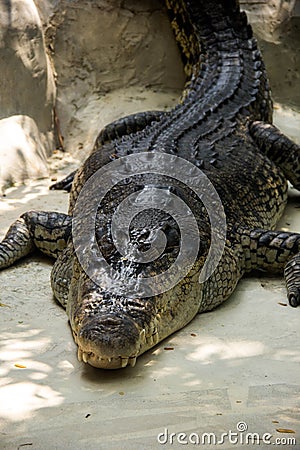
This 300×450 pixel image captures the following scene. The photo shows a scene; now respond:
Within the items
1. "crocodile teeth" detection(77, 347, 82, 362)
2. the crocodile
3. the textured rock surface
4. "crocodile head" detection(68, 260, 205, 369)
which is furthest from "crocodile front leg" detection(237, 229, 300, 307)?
the textured rock surface

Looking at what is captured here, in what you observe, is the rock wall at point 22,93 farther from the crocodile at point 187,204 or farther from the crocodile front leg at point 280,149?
the crocodile front leg at point 280,149

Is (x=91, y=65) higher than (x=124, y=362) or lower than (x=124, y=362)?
higher

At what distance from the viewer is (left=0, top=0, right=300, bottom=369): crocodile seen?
3982 mm

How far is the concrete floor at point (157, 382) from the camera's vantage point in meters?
3.21

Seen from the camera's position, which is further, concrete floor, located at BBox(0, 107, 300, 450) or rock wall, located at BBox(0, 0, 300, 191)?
rock wall, located at BBox(0, 0, 300, 191)

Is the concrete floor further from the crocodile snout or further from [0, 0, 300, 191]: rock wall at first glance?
[0, 0, 300, 191]: rock wall

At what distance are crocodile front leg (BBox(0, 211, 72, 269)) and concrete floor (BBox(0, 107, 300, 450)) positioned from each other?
40 cm

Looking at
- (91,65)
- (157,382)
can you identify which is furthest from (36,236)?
(91,65)

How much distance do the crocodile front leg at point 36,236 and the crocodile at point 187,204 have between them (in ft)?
0.03

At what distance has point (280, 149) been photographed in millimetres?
6480

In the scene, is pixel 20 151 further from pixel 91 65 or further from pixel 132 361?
pixel 132 361

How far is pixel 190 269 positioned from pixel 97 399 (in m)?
1.17

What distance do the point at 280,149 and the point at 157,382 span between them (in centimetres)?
328

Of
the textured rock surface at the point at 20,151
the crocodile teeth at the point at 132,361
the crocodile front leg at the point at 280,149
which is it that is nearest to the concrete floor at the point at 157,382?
the crocodile teeth at the point at 132,361
